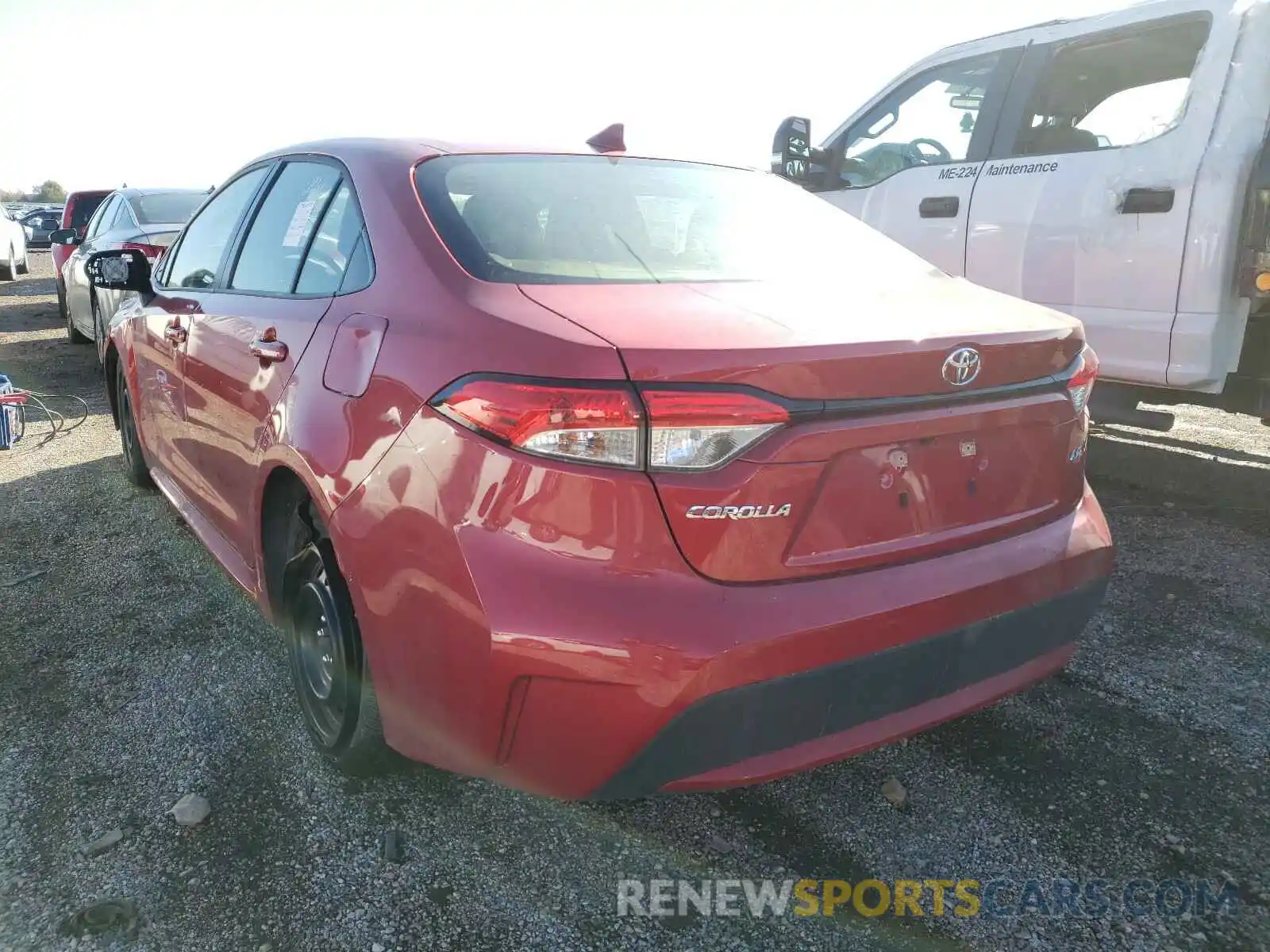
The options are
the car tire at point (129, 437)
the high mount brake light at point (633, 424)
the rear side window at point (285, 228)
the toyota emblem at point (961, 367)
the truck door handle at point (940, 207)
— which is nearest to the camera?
the high mount brake light at point (633, 424)

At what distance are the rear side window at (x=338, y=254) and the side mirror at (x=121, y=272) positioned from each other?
169 cm

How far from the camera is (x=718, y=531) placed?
5.46 ft

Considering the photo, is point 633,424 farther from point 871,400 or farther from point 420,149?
point 420,149

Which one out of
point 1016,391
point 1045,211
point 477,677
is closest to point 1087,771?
Answer: point 1016,391

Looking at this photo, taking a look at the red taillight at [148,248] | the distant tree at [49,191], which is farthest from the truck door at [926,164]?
the distant tree at [49,191]

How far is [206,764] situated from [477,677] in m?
1.19

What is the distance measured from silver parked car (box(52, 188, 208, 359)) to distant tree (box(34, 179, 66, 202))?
72686 mm

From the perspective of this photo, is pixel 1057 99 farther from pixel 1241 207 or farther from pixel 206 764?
pixel 206 764

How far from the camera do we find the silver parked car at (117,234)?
7121 mm

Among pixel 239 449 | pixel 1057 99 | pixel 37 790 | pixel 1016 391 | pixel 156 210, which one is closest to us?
pixel 1016 391

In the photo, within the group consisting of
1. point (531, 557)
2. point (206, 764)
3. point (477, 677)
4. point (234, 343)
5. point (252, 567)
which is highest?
point (234, 343)

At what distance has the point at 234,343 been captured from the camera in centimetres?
273

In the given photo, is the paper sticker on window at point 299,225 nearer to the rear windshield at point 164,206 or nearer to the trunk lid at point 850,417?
the trunk lid at point 850,417

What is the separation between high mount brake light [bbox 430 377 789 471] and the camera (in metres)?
1.63
